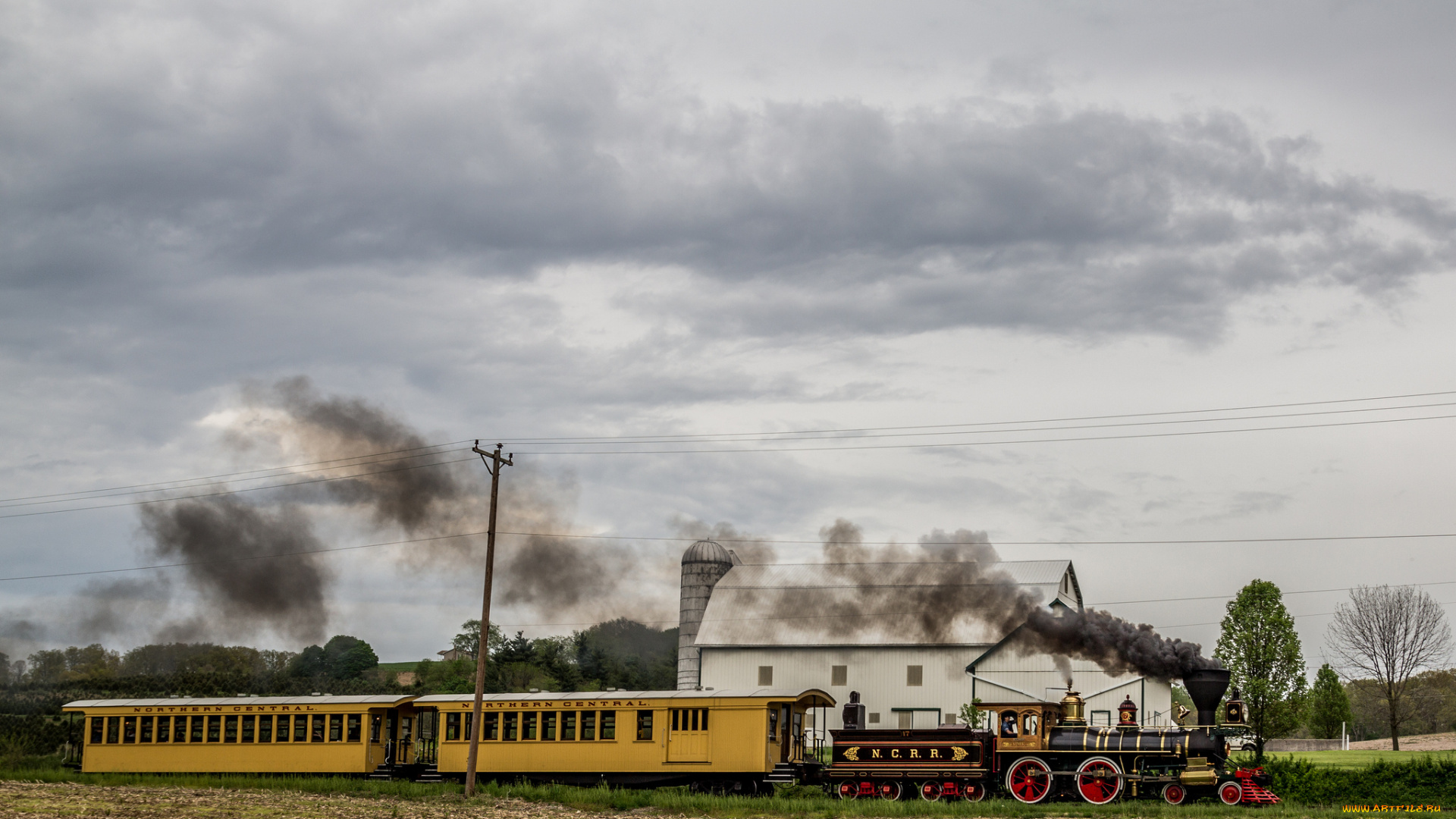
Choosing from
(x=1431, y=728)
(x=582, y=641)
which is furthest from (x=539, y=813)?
(x=1431, y=728)

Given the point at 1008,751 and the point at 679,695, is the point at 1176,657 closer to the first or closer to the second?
the point at 1008,751

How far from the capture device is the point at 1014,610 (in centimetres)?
5597

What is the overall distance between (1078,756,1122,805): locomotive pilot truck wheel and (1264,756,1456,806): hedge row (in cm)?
1087

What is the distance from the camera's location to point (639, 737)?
34.7 m

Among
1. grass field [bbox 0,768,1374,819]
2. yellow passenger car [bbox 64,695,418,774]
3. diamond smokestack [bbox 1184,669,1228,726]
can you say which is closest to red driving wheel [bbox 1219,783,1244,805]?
grass field [bbox 0,768,1374,819]

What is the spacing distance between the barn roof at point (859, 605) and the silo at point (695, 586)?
3.27ft

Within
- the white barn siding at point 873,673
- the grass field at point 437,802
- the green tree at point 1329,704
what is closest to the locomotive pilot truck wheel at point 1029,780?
the grass field at point 437,802

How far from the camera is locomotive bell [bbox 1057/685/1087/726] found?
31477mm

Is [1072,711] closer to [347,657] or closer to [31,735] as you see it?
[31,735]

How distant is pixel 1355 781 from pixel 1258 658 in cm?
1255

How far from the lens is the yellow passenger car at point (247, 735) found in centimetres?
3759

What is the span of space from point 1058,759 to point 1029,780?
0.91 meters

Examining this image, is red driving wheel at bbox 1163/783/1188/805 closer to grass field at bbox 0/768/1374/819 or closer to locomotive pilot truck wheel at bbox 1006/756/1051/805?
grass field at bbox 0/768/1374/819

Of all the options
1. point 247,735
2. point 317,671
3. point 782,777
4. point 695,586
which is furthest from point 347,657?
point 782,777
